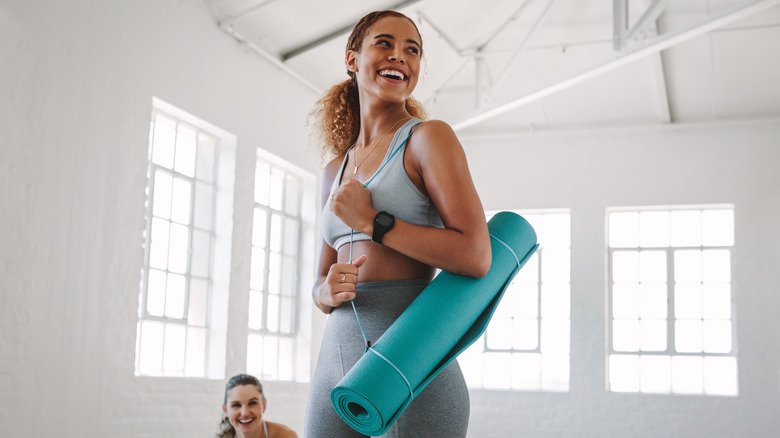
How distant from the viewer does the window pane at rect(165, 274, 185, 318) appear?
7.11 meters

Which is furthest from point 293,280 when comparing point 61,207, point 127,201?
point 61,207

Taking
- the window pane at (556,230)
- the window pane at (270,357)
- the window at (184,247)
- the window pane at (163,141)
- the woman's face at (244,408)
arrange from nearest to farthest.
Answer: the woman's face at (244,408) → the window at (184,247) → the window pane at (163,141) → the window pane at (270,357) → the window pane at (556,230)

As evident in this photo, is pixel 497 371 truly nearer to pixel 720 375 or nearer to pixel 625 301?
pixel 625 301

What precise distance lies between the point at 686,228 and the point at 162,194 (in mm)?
6752

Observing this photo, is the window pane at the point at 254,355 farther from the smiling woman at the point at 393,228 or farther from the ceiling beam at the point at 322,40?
the smiling woman at the point at 393,228

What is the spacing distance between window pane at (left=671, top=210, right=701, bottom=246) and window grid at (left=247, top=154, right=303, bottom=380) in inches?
191

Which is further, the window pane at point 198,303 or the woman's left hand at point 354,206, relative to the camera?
the window pane at point 198,303

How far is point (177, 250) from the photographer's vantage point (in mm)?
7270

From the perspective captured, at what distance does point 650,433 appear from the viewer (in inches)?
399

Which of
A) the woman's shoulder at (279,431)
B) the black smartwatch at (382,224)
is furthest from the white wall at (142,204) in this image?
the black smartwatch at (382,224)

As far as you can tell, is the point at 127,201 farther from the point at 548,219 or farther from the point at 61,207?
the point at 548,219

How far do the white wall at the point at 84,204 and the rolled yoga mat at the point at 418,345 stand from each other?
3590 mm

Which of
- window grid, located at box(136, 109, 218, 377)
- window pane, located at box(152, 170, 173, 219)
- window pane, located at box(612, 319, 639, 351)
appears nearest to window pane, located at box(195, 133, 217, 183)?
window grid, located at box(136, 109, 218, 377)

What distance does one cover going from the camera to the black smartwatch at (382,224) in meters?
1.38
